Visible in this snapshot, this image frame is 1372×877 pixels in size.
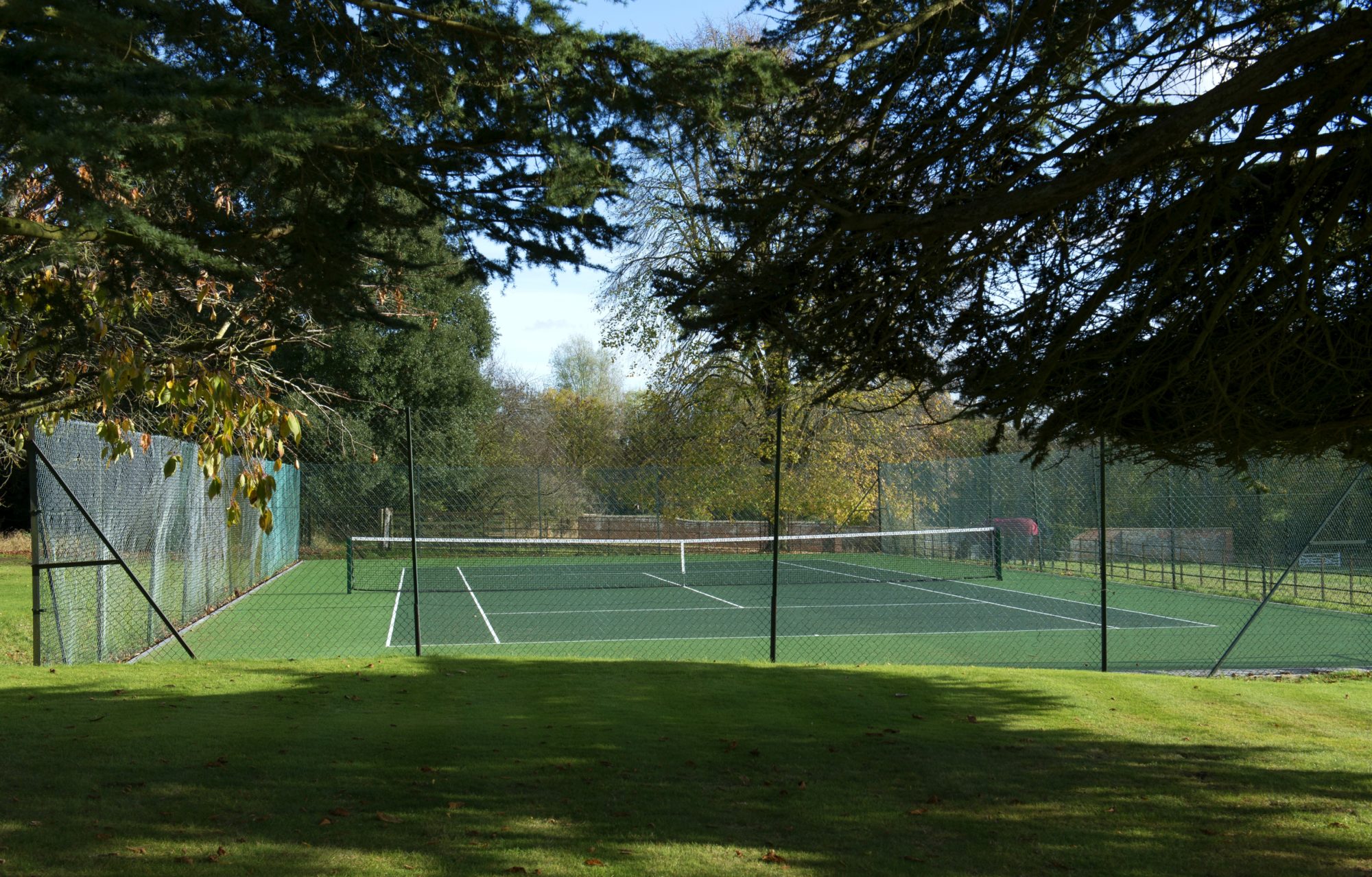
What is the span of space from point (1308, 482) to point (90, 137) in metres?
18.7

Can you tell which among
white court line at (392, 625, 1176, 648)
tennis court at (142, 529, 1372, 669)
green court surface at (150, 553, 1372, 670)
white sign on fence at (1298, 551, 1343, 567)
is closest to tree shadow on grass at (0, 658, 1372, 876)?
tennis court at (142, 529, 1372, 669)

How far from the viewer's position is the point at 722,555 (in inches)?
1129

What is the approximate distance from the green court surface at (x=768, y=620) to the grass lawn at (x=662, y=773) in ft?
12.2

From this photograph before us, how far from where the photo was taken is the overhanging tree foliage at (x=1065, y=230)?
5246mm

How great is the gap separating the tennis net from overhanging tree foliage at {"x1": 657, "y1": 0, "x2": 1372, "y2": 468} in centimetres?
1733

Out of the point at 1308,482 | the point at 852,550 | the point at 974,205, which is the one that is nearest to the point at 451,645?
the point at 974,205

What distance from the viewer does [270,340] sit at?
7719 mm

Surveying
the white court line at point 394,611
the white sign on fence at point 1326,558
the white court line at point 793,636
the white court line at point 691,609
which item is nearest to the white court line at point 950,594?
the white court line at point 691,609

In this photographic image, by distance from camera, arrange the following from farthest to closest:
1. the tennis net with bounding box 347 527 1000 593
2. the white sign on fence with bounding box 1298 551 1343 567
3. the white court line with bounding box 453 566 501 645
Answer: the tennis net with bounding box 347 527 1000 593, the white sign on fence with bounding box 1298 551 1343 567, the white court line with bounding box 453 566 501 645

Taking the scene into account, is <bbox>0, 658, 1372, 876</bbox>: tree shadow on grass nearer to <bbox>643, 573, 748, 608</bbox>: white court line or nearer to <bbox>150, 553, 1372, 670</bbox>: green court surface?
<bbox>150, 553, 1372, 670</bbox>: green court surface

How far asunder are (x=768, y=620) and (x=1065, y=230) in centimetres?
1245

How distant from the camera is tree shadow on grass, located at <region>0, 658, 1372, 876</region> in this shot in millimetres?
4699

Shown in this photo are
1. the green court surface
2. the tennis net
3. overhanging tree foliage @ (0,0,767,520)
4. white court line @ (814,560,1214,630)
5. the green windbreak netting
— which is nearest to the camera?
overhanging tree foliage @ (0,0,767,520)

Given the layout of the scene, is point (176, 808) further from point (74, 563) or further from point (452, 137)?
point (74, 563)
